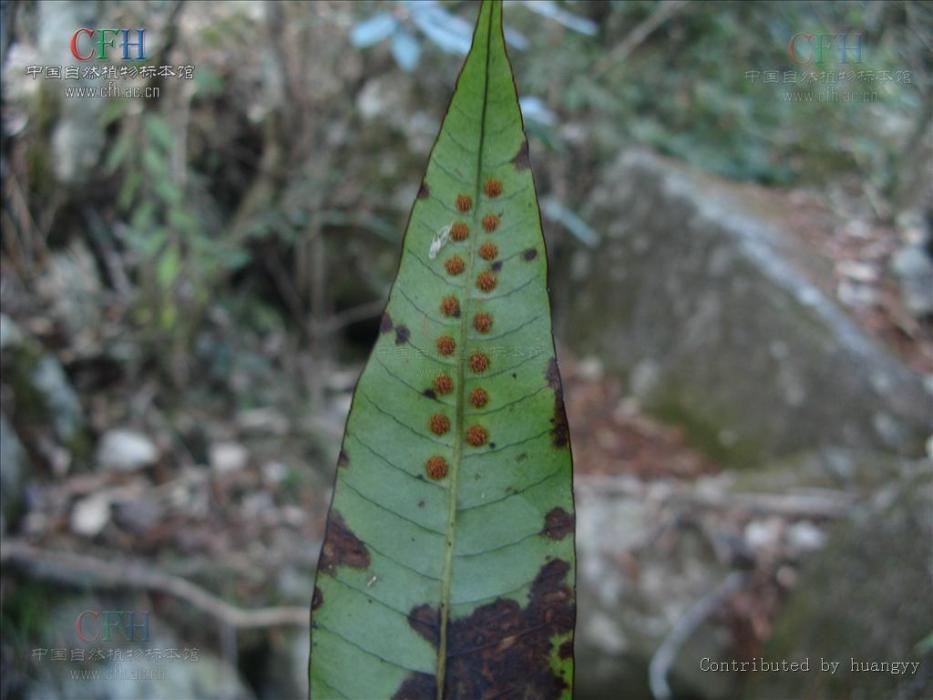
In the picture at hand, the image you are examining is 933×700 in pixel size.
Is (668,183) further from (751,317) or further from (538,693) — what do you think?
(538,693)

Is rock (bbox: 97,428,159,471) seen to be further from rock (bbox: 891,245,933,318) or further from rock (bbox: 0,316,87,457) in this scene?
rock (bbox: 891,245,933,318)

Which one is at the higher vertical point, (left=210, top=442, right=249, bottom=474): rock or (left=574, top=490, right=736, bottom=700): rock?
(left=210, top=442, right=249, bottom=474): rock

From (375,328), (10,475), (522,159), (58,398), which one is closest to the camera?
(522,159)

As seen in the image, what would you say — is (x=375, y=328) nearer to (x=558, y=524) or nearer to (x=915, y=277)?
(x=915, y=277)

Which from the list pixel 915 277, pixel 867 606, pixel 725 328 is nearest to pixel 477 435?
pixel 867 606

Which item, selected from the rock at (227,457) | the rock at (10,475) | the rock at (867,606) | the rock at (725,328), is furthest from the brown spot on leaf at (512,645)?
the rock at (725,328)

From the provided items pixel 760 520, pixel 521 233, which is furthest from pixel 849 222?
pixel 521 233

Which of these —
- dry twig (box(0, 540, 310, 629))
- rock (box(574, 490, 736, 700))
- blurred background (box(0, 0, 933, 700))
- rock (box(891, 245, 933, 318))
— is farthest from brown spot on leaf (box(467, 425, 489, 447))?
rock (box(891, 245, 933, 318))
